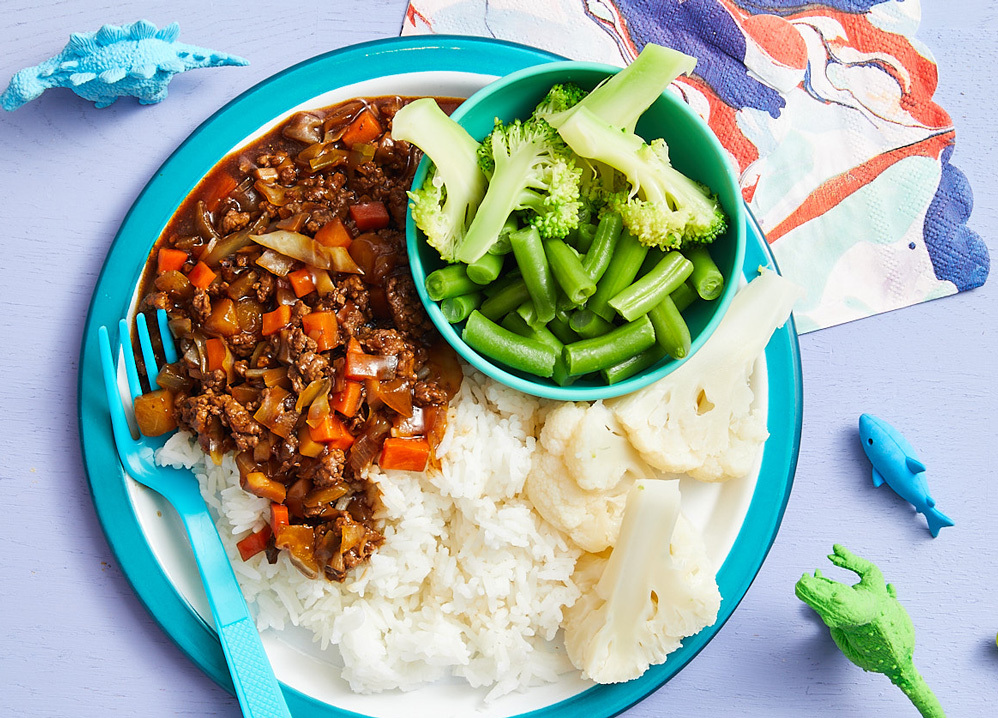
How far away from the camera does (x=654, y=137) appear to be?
2.55 m

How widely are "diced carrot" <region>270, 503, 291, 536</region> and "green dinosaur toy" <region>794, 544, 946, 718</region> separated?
73.5 inches

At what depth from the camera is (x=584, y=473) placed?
→ 97.0 inches

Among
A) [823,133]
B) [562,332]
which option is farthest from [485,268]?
[823,133]

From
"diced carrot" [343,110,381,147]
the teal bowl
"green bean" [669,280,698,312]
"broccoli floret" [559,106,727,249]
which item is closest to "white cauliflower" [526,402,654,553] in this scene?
the teal bowl

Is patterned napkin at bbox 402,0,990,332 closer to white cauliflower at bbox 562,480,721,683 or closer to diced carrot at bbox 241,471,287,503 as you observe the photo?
white cauliflower at bbox 562,480,721,683

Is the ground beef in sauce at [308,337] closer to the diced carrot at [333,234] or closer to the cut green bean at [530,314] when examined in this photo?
the diced carrot at [333,234]

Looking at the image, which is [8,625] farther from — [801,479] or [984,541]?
[984,541]

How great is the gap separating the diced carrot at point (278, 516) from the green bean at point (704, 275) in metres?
1.59

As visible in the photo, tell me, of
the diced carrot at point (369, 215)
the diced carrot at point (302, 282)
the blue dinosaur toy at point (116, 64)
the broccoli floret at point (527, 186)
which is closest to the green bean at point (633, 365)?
the broccoli floret at point (527, 186)

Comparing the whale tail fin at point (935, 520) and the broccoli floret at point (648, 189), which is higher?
the broccoli floret at point (648, 189)

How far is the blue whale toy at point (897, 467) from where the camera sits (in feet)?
9.60

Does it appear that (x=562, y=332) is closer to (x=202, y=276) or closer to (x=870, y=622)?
(x=202, y=276)

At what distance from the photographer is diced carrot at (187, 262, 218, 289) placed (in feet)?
8.45

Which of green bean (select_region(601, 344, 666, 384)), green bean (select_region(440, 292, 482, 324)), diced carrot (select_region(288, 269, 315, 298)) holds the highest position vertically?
diced carrot (select_region(288, 269, 315, 298))
